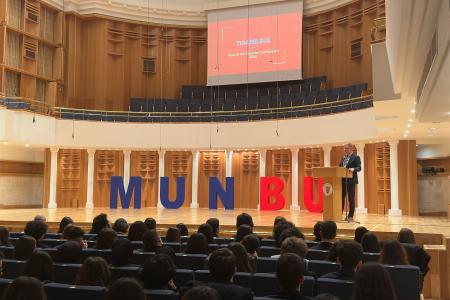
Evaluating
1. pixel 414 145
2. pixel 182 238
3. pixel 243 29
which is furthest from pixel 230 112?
pixel 182 238

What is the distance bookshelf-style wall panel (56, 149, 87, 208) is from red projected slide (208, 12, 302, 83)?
639 cm

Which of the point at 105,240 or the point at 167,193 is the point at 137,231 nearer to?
the point at 105,240

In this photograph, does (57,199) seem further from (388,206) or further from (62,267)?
(62,267)

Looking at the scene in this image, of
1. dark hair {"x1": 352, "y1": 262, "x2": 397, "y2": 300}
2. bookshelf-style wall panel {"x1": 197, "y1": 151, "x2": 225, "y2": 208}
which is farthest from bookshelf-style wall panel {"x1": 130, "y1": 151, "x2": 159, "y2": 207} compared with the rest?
dark hair {"x1": 352, "y1": 262, "x2": 397, "y2": 300}

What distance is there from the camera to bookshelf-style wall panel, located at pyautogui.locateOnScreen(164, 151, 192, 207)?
60.4 feet

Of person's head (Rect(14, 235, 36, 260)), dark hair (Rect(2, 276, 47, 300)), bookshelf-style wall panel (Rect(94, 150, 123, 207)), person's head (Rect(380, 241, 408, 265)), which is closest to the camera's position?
dark hair (Rect(2, 276, 47, 300))

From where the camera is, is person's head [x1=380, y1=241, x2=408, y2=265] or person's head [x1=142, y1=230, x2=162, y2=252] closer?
person's head [x1=380, y1=241, x2=408, y2=265]

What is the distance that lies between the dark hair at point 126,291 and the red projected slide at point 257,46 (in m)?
17.0

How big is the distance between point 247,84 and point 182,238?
1350cm

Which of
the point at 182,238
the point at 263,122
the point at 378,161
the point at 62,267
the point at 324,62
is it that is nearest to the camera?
the point at 62,267

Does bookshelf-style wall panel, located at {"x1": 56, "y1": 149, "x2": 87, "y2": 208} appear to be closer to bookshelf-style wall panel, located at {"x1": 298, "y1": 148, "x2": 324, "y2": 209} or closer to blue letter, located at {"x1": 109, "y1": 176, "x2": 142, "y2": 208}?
blue letter, located at {"x1": 109, "y1": 176, "x2": 142, "y2": 208}

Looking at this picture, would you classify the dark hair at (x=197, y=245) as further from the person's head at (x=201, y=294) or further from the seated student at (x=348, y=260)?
the person's head at (x=201, y=294)

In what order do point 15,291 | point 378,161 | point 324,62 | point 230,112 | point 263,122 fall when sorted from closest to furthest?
point 15,291 → point 378,161 → point 263,122 → point 230,112 → point 324,62

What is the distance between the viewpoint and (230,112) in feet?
57.9
